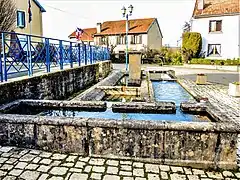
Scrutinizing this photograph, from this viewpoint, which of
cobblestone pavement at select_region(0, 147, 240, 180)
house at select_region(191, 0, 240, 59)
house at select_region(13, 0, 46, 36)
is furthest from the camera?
house at select_region(191, 0, 240, 59)

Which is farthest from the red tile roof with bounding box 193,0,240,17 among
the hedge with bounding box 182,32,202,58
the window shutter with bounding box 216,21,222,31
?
the hedge with bounding box 182,32,202,58

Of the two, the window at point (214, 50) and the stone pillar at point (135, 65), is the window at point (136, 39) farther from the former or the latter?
the stone pillar at point (135, 65)

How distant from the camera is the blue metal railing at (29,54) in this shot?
20.8ft

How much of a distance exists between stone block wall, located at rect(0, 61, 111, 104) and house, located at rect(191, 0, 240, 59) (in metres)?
Result: 18.6

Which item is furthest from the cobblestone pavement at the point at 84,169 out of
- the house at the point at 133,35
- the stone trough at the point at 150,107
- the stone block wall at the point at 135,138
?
the house at the point at 133,35

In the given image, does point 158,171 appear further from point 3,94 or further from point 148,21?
point 148,21

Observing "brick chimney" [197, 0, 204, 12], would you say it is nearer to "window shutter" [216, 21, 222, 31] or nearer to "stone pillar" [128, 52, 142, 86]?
"window shutter" [216, 21, 222, 31]

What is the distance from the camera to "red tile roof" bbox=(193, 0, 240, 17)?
2553 cm

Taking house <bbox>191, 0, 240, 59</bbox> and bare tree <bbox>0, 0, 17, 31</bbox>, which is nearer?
bare tree <bbox>0, 0, 17, 31</bbox>

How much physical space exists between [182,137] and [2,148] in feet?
10.3

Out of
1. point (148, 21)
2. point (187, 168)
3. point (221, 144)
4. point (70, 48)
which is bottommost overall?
point (187, 168)

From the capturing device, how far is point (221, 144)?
351 cm

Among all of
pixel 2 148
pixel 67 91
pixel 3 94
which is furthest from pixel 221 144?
pixel 67 91

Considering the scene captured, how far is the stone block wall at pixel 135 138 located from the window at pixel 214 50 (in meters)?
25.6
